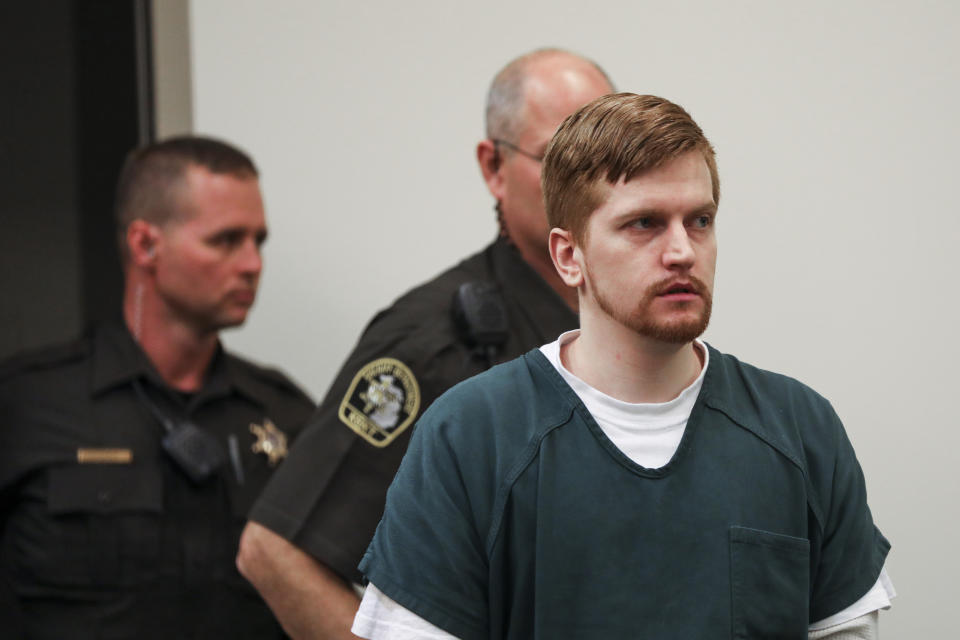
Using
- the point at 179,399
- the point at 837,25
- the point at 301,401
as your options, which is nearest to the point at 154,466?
the point at 179,399

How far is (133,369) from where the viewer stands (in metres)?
2.35

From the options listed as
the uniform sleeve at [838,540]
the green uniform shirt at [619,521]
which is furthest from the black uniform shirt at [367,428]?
the uniform sleeve at [838,540]

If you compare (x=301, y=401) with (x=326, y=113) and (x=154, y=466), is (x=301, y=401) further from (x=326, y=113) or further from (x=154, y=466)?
(x=326, y=113)

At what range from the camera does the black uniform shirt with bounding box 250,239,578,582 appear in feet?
5.17

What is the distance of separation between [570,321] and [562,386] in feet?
1.82

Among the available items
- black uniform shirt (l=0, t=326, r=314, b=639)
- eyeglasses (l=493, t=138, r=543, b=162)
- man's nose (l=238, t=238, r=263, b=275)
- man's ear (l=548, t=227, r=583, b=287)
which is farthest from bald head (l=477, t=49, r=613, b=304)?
black uniform shirt (l=0, t=326, r=314, b=639)

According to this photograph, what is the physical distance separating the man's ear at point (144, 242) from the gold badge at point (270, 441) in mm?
404

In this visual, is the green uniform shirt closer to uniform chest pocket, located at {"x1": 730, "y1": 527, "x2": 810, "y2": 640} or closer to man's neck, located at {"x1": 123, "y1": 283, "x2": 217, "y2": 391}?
uniform chest pocket, located at {"x1": 730, "y1": 527, "x2": 810, "y2": 640}

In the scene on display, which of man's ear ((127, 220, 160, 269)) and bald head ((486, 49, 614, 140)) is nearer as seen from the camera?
bald head ((486, 49, 614, 140))

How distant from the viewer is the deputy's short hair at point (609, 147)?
1.00 metres

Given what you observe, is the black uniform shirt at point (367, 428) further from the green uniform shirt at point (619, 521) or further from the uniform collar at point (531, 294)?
the green uniform shirt at point (619, 521)

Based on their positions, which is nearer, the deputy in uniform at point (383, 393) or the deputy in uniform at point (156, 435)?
the deputy in uniform at point (383, 393)

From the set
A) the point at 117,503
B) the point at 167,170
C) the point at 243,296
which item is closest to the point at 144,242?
the point at 167,170

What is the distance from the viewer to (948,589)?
4.96 ft
